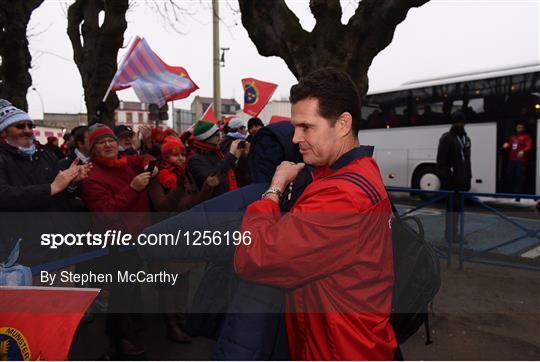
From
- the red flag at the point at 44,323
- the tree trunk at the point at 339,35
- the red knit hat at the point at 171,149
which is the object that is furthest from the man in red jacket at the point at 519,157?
the red flag at the point at 44,323

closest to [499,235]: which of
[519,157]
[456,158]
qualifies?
[456,158]

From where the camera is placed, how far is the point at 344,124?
4.93 feet

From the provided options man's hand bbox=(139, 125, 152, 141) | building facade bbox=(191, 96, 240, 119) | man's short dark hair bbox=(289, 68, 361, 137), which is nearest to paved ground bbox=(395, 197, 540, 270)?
man's hand bbox=(139, 125, 152, 141)

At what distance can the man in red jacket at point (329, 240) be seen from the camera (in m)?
1.32

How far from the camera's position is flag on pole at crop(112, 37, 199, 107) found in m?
7.69

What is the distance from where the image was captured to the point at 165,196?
145 inches

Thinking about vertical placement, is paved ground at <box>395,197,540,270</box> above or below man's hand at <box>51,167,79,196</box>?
below

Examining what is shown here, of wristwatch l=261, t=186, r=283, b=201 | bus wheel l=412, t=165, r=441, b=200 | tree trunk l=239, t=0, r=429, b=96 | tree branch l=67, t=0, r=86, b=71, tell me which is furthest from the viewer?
bus wheel l=412, t=165, r=441, b=200

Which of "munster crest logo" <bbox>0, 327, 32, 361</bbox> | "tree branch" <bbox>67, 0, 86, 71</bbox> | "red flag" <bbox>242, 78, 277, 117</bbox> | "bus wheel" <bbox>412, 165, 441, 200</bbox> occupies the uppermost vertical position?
"tree branch" <bbox>67, 0, 86, 71</bbox>

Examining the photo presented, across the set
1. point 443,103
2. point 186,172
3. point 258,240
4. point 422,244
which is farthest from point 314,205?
point 443,103

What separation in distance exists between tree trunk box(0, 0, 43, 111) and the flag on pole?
2600 mm

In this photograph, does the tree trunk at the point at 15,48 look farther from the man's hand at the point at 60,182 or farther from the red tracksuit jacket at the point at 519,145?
the red tracksuit jacket at the point at 519,145

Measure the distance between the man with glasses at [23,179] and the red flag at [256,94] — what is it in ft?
29.9

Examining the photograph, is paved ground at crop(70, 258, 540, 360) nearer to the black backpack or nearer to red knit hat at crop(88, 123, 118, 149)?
red knit hat at crop(88, 123, 118, 149)
